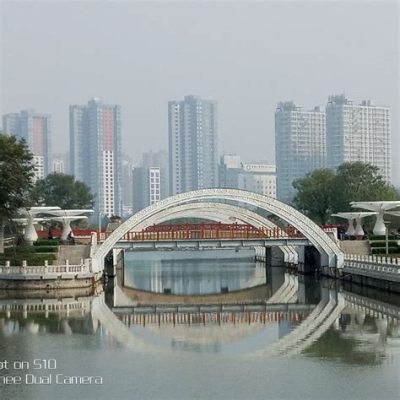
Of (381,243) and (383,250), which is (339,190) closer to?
(381,243)

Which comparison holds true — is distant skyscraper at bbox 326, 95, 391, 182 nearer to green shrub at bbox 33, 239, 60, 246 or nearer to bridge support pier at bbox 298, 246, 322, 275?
bridge support pier at bbox 298, 246, 322, 275

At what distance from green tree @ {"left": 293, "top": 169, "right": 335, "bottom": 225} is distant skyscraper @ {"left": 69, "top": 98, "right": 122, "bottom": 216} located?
80822 mm

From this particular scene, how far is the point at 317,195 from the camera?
7894 cm

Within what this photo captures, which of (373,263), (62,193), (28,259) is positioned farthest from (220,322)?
(62,193)

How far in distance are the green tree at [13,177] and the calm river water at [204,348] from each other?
230 inches

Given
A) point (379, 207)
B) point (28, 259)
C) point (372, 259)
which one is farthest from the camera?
point (379, 207)

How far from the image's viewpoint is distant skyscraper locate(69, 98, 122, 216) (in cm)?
16800

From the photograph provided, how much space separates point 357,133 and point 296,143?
50.7 feet

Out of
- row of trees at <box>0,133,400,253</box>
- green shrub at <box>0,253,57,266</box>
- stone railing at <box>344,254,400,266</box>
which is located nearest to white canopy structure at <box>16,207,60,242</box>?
row of trees at <box>0,133,400,253</box>

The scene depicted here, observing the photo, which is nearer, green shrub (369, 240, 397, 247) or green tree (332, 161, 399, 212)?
green shrub (369, 240, 397, 247)

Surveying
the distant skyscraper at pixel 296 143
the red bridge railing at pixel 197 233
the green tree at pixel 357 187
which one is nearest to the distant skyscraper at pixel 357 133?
the distant skyscraper at pixel 296 143

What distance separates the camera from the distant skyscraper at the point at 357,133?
14888cm

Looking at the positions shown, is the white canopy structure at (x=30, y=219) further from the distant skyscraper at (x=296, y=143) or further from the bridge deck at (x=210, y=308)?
the distant skyscraper at (x=296, y=143)

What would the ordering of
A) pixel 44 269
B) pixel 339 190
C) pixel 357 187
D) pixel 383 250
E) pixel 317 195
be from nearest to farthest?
pixel 44 269 → pixel 383 250 → pixel 357 187 → pixel 339 190 → pixel 317 195
